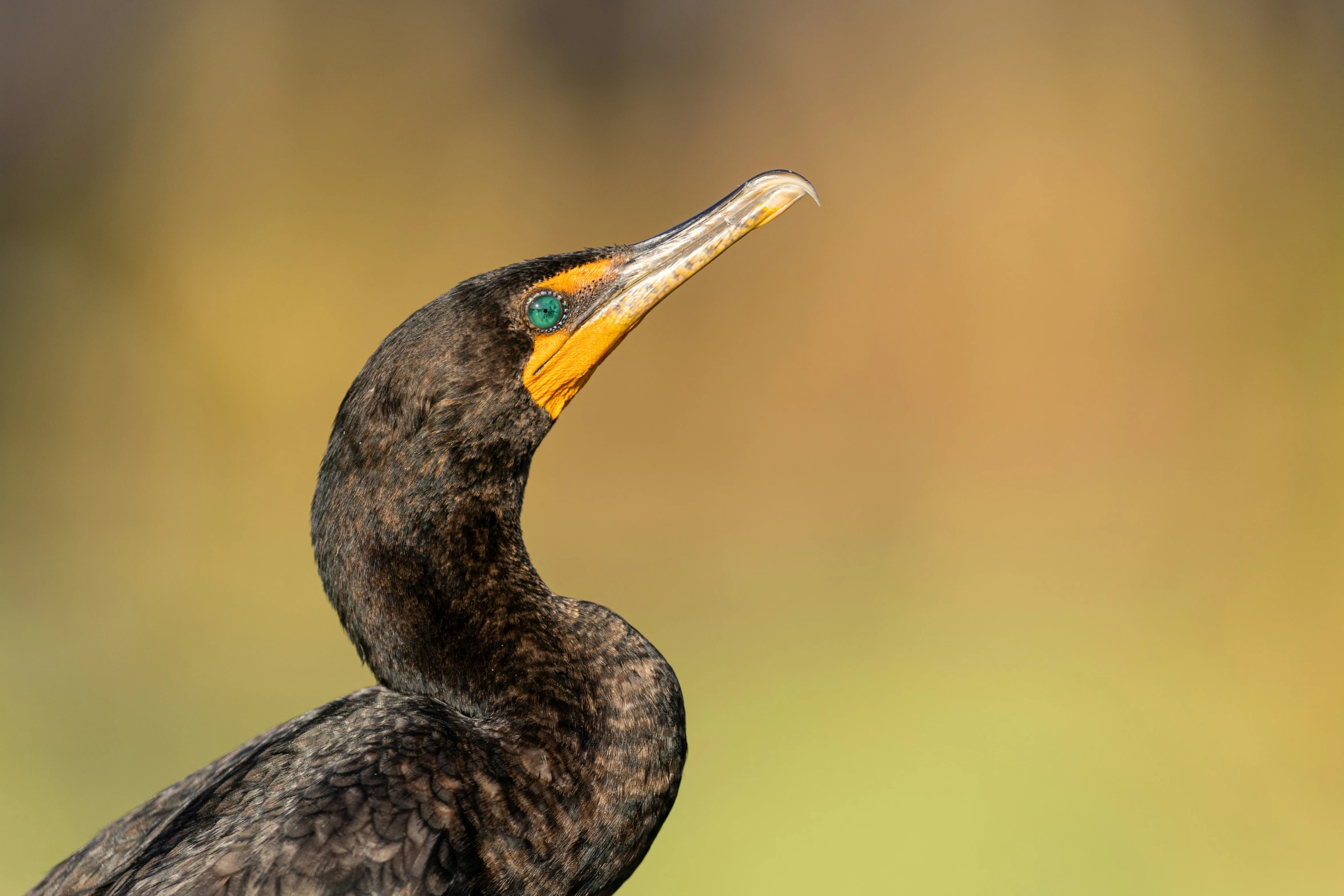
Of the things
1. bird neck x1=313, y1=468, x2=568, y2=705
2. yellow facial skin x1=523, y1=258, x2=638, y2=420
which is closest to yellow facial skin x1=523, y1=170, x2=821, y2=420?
yellow facial skin x1=523, y1=258, x2=638, y2=420

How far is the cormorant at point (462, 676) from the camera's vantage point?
1501 mm

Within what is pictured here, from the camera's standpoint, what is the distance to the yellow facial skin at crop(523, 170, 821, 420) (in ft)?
5.90

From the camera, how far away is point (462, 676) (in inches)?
67.4

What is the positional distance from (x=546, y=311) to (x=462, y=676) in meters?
0.61

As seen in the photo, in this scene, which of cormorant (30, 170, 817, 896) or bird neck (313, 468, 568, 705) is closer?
cormorant (30, 170, 817, 896)

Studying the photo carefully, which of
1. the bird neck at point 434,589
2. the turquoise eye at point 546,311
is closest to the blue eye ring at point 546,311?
the turquoise eye at point 546,311

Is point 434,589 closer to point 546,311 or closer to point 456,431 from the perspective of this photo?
point 456,431

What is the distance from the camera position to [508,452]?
5.87 feet

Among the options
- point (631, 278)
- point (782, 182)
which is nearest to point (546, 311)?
point (631, 278)

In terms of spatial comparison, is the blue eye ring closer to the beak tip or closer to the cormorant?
the cormorant

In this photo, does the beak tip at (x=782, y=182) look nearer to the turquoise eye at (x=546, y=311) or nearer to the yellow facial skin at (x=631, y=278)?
the yellow facial skin at (x=631, y=278)

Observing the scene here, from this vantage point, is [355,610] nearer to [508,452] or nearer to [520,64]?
[508,452]

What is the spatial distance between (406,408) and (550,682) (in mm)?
487

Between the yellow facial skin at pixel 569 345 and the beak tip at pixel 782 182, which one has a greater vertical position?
the beak tip at pixel 782 182
